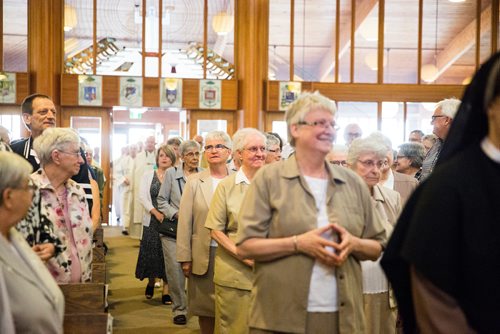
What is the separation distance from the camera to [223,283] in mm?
4203

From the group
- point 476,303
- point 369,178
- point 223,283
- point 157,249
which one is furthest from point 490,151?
point 157,249

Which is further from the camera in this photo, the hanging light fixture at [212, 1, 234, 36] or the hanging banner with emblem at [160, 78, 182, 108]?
the hanging light fixture at [212, 1, 234, 36]

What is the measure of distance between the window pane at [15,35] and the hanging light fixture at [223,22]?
3.40 metres

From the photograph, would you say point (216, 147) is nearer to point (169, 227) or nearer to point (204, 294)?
point (204, 294)

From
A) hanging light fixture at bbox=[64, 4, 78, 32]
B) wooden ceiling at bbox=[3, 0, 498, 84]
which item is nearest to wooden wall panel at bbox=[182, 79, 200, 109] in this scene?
wooden ceiling at bbox=[3, 0, 498, 84]

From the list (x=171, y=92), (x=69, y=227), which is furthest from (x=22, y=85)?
(x=69, y=227)

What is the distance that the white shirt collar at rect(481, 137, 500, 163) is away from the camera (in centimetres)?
193

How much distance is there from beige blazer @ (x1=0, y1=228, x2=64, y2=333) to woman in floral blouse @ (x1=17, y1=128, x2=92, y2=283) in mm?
727

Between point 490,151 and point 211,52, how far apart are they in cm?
1113

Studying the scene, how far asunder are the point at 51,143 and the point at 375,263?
6.48 ft

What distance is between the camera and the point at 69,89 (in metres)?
12.4

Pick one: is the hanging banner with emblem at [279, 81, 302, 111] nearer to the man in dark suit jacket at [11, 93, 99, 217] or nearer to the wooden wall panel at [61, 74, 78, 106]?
the wooden wall panel at [61, 74, 78, 106]

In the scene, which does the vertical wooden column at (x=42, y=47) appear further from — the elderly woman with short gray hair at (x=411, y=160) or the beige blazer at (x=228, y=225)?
the beige blazer at (x=228, y=225)

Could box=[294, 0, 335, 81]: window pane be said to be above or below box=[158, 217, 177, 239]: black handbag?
above
